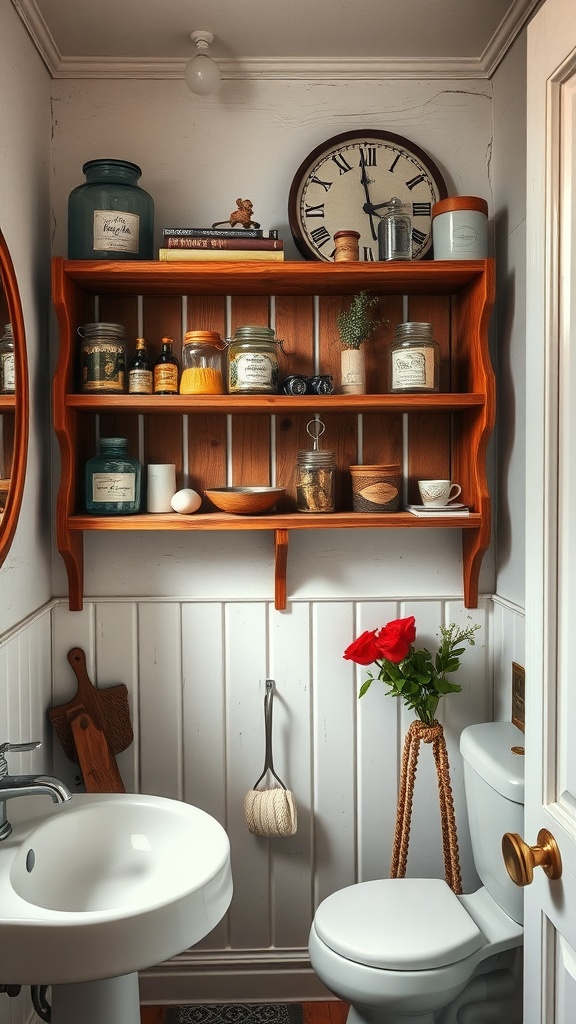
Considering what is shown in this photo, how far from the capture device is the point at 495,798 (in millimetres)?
1681

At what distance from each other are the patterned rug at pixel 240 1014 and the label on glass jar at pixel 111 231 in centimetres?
185

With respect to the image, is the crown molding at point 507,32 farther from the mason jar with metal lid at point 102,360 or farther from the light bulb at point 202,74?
the mason jar with metal lid at point 102,360

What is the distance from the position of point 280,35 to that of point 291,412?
87cm

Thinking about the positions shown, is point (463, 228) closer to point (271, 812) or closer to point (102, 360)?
point (102, 360)

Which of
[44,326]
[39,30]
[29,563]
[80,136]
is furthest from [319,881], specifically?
[39,30]

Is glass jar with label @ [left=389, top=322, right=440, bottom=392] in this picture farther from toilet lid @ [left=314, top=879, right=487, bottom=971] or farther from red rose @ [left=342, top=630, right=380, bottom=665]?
toilet lid @ [left=314, top=879, right=487, bottom=971]

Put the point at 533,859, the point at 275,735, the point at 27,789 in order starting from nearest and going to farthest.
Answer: the point at 533,859
the point at 27,789
the point at 275,735

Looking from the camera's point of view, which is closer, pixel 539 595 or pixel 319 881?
pixel 539 595

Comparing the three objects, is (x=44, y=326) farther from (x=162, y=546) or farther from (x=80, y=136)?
(x=162, y=546)

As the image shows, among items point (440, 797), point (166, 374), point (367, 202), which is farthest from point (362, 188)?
point (440, 797)

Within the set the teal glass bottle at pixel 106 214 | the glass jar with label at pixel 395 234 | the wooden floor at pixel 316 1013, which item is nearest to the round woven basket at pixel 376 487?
the glass jar with label at pixel 395 234

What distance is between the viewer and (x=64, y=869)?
1.42 metres

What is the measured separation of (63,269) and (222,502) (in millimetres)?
622

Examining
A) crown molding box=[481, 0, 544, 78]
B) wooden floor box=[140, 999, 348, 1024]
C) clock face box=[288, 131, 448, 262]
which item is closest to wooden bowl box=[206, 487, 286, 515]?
clock face box=[288, 131, 448, 262]
